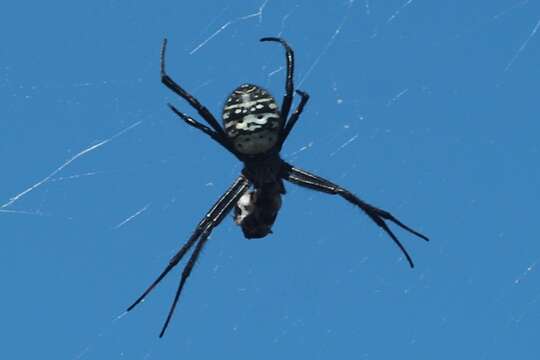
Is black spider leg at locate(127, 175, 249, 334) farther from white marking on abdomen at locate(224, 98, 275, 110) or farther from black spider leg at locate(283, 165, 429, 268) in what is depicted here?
white marking on abdomen at locate(224, 98, 275, 110)

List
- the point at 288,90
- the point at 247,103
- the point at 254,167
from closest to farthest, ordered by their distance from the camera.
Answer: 1. the point at 247,103
2. the point at 288,90
3. the point at 254,167

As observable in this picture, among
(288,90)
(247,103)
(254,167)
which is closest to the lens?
(247,103)

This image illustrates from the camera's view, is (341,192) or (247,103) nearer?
(247,103)

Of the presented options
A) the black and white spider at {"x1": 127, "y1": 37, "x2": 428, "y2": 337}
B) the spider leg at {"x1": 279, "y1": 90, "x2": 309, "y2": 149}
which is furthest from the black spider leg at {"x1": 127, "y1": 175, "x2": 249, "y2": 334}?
the spider leg at {"x1": 279, "y1": 90, "x2": 309, "y2": 149}

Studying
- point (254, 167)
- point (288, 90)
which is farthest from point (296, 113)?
point (254, 167)

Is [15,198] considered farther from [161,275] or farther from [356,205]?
[356,205]

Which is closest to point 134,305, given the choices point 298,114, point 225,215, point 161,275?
point 161,275

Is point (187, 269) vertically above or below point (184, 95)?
below

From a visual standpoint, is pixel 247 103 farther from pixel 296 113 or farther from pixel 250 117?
pixel 296 113
